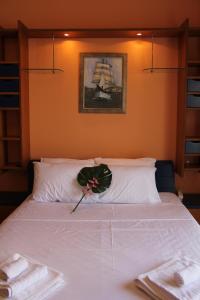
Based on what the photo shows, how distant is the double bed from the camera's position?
1.40 m

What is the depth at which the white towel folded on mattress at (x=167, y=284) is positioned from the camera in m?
1.24

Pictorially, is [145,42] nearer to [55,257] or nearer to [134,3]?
[134,3]

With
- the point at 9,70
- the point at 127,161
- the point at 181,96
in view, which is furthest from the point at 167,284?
the point at 9,70

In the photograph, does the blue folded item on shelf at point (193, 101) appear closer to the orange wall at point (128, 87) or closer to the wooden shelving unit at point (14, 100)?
the orange wall at point (128, 87)

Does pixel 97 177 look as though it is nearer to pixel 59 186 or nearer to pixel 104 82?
pixel 59 186

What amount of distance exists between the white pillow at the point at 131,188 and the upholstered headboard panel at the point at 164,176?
0.28 metres

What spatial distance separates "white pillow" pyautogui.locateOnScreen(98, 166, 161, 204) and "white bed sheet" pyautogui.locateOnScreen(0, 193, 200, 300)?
2.7 inches

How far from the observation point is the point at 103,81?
10.0ft

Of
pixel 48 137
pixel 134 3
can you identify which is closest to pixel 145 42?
pixel 134 3

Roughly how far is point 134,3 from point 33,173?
2044mm

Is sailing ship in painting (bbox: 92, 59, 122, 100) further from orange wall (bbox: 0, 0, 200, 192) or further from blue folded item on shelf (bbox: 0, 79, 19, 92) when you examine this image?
blue folded item on shelf (bbox: 0, 79, 19, 92)

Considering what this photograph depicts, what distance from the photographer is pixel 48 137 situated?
126 inches

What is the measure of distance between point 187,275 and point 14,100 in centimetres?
231

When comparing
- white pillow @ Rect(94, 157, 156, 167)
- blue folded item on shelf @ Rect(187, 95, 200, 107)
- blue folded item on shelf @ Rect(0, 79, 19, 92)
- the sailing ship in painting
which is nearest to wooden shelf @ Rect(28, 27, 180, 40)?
the sailing ship in painting
